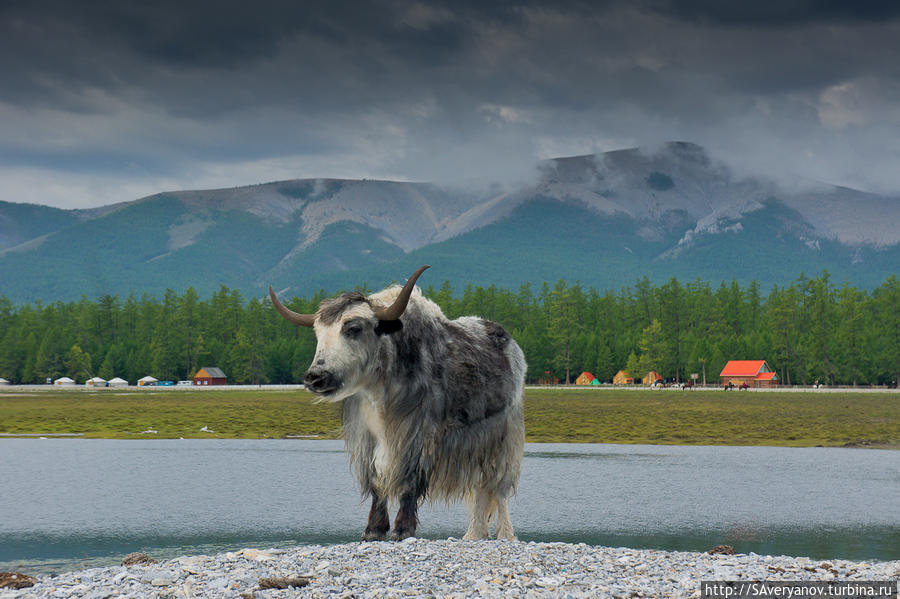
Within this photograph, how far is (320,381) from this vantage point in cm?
955

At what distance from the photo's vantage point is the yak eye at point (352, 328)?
10.0m

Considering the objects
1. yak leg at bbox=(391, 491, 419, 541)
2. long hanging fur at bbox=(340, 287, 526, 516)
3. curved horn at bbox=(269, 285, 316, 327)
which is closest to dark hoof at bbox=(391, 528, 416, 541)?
yak leg at bbox=(391, 491, 419, 541)

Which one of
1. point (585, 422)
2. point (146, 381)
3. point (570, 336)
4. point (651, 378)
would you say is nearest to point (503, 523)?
point (585, 422)

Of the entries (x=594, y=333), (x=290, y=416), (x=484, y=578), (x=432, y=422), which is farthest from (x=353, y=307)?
(x=594, y=333)

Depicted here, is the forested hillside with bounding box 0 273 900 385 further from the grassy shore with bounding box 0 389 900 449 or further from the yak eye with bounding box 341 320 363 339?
the yak eye with bounding box 341 320 363 339

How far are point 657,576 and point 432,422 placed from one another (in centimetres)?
294

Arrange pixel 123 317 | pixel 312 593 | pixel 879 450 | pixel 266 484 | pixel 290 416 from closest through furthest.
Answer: pixel 312 593 → pixel 266 484 → pixel 879 450 → pixel 290 416 → pixel 123 317

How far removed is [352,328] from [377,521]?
2.37 m

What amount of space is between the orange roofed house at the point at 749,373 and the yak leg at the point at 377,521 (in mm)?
113964

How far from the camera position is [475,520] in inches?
495

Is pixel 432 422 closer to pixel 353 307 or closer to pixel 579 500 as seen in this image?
pixel 353 307

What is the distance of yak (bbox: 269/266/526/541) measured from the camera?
10.1 meters

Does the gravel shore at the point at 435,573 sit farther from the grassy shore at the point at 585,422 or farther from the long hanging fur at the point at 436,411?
the grassy shore at the point at 585,422

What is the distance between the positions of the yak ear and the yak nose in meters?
0.83
